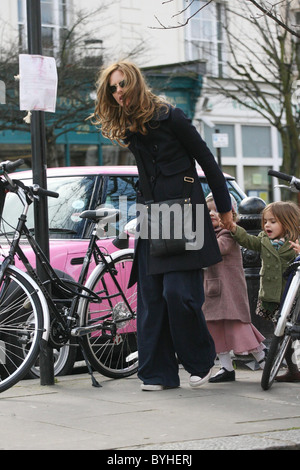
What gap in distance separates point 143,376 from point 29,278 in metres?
0.96

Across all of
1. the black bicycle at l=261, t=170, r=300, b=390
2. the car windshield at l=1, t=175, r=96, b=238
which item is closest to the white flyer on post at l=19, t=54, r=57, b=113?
the car windshield at l=1, t=175, r=96, b=238

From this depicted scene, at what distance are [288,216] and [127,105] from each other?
139 cm

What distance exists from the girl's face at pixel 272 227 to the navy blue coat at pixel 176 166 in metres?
0.67

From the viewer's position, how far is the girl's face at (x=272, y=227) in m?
6.44

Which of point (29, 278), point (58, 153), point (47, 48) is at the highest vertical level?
point (47, 48)

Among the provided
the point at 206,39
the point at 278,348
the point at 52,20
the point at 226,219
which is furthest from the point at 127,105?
the point at 206,39

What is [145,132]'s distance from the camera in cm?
581

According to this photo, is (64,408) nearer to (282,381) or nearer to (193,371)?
(193,371)

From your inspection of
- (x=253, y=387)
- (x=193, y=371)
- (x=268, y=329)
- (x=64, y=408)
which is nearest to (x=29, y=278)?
(x=64, y=408)

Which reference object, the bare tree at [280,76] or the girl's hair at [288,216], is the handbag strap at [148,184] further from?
the bare tree at [280,76]

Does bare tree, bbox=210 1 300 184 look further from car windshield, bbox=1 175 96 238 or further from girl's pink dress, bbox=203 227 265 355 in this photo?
girl's pink dress, bbox=203 227 265 355

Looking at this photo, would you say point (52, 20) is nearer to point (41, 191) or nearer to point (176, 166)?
point (41, 191)

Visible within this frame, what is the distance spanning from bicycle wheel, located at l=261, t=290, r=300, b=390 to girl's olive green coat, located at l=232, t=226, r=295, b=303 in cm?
66

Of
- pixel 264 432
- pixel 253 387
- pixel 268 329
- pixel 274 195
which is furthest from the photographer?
pixel 274 195
